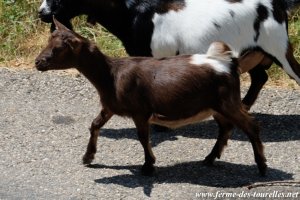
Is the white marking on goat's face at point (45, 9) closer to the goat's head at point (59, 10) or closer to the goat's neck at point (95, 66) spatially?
the goat's head at point (59, 10)

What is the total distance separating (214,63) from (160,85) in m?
0.42

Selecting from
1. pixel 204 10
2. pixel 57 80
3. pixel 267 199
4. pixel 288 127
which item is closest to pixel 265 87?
pixel 288 127

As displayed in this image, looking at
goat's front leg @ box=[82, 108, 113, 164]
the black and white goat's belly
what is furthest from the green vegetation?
goat's front leg @ box=[82, 108, 113, 164]

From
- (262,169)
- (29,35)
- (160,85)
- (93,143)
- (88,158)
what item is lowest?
(29,35)

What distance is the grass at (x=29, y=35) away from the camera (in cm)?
877

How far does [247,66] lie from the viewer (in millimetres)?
6785

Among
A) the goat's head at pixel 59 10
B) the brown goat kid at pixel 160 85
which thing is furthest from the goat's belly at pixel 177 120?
the goat's head at pixel 59 10

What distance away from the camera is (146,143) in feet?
18.8

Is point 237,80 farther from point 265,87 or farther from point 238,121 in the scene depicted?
point 265,87

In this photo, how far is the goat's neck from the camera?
5.81 m

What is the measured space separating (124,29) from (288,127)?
171 centimetres

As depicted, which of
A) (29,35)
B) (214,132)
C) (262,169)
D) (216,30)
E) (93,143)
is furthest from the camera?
(29,35)

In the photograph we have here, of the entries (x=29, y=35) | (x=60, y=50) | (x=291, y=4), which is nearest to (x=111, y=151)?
(x=60, y=50)

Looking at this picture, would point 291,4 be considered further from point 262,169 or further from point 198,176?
point 198,176
